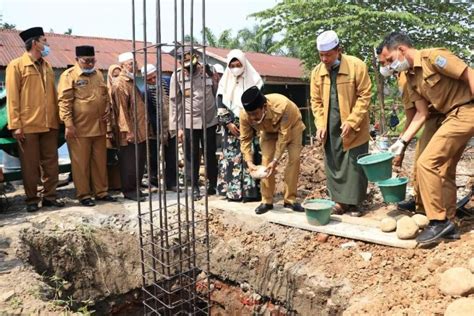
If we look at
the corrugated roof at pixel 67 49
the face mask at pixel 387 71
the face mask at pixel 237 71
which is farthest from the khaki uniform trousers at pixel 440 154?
the corrugated roof at pixel 67 49

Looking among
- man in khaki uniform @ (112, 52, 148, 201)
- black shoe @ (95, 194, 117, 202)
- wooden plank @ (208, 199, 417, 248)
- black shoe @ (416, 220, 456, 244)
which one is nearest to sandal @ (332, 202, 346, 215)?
wooden plank @ (208, 199, 417, 248)

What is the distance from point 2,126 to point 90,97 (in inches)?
42.7

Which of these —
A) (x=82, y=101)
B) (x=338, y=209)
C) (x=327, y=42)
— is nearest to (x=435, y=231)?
(x=338, y=209)

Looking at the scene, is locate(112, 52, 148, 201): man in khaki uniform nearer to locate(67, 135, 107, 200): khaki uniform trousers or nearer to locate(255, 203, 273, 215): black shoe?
locate(67, 135, 107, 200): khaki uniform trousers

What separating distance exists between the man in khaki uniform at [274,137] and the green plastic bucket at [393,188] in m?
1.00

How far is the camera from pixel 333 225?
432cm

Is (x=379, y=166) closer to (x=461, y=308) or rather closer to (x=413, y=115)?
(x=413, y=115)

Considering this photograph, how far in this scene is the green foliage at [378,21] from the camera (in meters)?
8.59

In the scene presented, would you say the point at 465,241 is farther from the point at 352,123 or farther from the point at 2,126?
the point at 2,126

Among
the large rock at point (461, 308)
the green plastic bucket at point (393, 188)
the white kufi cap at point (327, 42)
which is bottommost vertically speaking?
the large rock at point (461, 308)

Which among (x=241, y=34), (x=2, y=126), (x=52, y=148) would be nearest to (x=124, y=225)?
(x=52, y=148)

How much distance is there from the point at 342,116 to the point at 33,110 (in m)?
3.30

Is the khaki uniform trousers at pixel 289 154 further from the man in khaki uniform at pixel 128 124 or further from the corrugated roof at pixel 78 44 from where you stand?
the corrugated roof at pixel 78 44

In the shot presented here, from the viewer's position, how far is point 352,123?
14.0 ft
